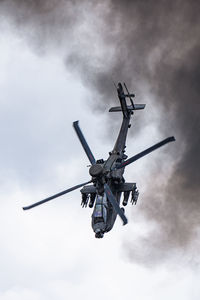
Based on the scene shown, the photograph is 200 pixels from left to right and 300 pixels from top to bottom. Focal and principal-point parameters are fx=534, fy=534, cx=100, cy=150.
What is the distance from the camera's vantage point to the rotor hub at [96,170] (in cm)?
7712

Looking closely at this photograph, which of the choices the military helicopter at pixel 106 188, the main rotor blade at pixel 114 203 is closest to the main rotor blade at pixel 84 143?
the military helicopter at pixel 106 188

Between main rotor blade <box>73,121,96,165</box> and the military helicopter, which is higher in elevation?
main rotor blade <box>73,121,96,165</box>

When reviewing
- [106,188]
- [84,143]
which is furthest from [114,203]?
[84,143]

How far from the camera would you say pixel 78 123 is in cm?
8388

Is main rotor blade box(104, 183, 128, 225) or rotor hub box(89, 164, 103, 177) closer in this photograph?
main rotor blade box(104, 183, 128, 225)

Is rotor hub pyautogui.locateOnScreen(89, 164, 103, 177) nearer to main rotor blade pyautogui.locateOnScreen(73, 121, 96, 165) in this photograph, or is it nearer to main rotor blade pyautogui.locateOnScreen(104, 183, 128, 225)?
main rotor blade pyautogui.locateOnScreen(104, 183, 128, 225)

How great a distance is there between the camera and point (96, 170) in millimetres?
77500

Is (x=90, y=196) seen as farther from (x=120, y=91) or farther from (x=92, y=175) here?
(x=120, y=91)

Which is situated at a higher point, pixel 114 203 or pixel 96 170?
pixel 96 170

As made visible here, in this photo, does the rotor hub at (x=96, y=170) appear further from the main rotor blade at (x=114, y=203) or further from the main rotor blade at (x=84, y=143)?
the main rotor blade at (x=84, y=143)

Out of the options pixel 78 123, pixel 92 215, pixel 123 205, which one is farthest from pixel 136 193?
pixel 78 123

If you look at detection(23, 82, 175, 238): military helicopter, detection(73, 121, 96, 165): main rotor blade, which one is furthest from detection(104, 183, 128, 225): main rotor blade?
detection(73, 121, 96, 165): main rotor blade

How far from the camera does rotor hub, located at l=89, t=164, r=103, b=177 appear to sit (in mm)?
77125

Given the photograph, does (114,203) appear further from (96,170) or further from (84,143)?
(84,143)
